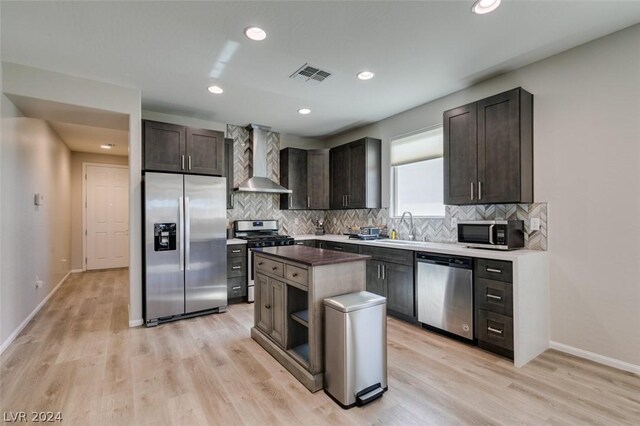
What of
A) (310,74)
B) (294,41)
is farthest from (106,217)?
(294,41)

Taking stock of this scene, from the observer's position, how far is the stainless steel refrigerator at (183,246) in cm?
356

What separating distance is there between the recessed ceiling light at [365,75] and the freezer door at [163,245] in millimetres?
2485

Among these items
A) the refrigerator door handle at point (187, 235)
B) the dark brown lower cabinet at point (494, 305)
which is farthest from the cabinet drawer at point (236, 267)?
the dark brown lower cabinet at point (494, 305)

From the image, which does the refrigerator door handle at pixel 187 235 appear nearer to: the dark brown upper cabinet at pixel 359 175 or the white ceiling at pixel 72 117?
the white ceiling at pixel 72 117

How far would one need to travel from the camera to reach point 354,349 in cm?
202

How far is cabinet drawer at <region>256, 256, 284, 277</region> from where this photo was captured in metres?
2.69

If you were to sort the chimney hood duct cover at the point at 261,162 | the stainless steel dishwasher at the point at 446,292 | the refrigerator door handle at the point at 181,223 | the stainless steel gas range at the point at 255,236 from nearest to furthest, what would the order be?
the stainless steel dishwasher at the point at 446,292
the refrigerator door handle at the point at 181,223
the stainless steel gas range at the point at 255,236
the chimney hood duct cover at the point at 261,162

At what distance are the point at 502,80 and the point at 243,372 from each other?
3861 millimetres

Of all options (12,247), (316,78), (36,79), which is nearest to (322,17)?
(316,78)

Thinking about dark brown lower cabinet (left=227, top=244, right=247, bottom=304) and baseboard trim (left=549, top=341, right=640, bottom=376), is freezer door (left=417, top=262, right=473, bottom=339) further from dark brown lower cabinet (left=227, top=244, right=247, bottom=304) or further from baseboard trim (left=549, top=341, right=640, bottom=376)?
dark brown lower cabinet (left=227, top=244, right=247, bottom=304)

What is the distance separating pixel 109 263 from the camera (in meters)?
7.02

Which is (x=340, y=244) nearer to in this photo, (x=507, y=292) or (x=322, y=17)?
(x=507, y=292)

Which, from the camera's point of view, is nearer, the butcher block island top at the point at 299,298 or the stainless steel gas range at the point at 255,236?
the butcher block island top at the point at 299,298

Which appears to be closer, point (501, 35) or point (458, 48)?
point (501, 35)
